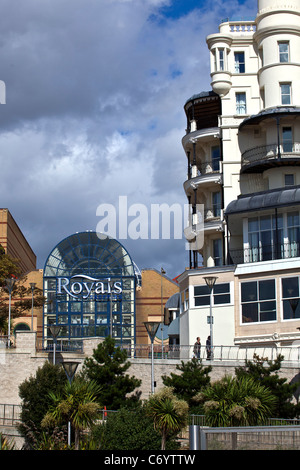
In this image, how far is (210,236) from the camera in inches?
2029

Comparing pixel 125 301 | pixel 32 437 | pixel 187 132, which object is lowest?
pixel 32 437

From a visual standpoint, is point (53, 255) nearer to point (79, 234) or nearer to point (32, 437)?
point (79, 234)

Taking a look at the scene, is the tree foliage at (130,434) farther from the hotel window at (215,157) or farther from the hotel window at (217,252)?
the hotel window at (215,157)

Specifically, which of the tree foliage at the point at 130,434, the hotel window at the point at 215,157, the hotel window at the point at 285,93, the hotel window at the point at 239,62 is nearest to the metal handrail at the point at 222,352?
the tree foliage at the point at 130,434

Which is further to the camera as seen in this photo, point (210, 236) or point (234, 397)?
point (210, 236)

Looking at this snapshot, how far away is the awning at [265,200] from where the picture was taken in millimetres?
42781

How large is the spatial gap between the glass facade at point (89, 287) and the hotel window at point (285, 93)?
3176 centimetres

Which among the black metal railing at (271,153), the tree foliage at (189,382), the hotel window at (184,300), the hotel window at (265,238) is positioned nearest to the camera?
the tree foliage at (189,382)

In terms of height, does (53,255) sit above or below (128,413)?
above

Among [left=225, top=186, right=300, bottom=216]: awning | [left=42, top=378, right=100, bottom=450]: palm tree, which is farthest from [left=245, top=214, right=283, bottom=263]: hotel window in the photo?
[left=42, top=378, right=100, bottom=450]: palm tree

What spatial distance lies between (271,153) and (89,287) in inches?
1333

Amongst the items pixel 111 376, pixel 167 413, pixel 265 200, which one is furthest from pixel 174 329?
pixel 167 413

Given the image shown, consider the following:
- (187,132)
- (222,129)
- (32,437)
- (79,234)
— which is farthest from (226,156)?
(79,234)

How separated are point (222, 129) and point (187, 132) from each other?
4.35 meters
